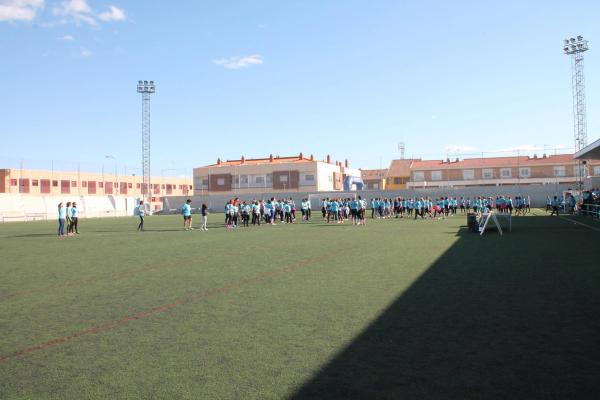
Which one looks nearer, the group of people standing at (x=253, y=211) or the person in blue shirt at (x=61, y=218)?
the person in blue shirt at (x=61, y=218)

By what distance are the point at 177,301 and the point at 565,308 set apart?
542 cm

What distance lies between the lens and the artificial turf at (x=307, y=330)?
13.6ft

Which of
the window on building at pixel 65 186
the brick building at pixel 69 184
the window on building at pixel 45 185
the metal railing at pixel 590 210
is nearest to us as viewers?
the metal railing at pixel 590 210

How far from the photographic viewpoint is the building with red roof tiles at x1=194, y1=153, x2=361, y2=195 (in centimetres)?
7381

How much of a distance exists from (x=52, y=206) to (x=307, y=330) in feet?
167

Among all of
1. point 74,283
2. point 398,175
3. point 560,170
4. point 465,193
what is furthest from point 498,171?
point 74,283

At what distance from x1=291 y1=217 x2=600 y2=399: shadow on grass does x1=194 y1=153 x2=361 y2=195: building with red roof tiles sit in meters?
62.9

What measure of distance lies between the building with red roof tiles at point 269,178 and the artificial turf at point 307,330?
61.5 m

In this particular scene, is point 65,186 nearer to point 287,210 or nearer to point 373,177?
point 287,210

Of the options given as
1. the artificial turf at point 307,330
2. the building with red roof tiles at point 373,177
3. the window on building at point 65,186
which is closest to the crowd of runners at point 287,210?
the artificial turf at point 307,330

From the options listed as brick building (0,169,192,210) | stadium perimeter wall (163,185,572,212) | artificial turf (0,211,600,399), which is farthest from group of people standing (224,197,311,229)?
brick building (0,169,192,210)

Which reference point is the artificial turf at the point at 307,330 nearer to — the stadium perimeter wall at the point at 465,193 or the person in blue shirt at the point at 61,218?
the person in blue shirt at the point at 61,218

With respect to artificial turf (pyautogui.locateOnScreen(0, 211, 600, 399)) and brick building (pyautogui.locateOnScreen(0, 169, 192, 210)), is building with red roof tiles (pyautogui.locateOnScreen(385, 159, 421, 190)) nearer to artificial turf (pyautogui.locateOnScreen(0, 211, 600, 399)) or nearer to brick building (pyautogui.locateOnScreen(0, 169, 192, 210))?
brick building (pyautogui.locateOnScreen(0, 169, 192, 210))

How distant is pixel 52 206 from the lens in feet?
165
